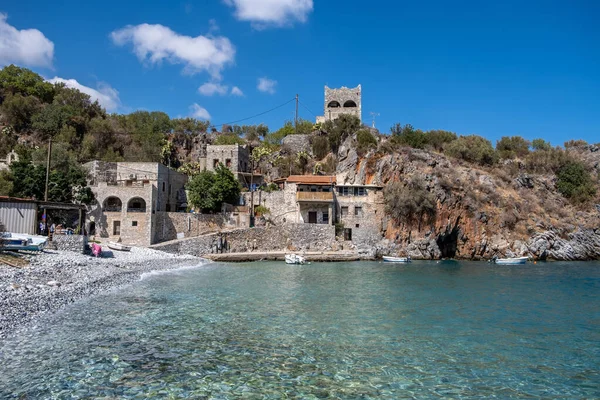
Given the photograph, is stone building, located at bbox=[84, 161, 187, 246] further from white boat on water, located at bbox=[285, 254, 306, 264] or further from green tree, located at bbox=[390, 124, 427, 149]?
green tree, located at bbox=[390, 124, 427, 149]

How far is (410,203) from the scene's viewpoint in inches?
1607

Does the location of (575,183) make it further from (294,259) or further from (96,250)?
(96,250)

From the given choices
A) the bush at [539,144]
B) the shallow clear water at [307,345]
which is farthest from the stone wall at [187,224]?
the bush at [539,144]

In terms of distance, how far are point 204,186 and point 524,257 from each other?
31.0 meters

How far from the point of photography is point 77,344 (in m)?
11.0

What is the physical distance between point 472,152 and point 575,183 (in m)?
12.5

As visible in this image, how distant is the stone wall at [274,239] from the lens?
38000 mm

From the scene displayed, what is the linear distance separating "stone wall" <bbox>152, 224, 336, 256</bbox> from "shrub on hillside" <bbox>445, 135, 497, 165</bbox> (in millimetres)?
21472

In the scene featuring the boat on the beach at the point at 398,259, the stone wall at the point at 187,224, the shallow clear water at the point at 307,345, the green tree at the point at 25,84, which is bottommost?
the shallow clear water at the point at 307,345

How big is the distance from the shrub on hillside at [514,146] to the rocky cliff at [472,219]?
12.9 m

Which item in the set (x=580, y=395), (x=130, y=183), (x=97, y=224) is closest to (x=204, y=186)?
(x=130, y=183)

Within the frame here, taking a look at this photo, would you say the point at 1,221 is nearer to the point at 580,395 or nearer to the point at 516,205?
the point at 580,395

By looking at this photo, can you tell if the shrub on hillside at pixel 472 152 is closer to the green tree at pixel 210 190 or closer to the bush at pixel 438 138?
the bush at pixel 438 138

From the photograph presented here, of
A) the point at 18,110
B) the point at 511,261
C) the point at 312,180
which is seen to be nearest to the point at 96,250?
the point at 312,180
